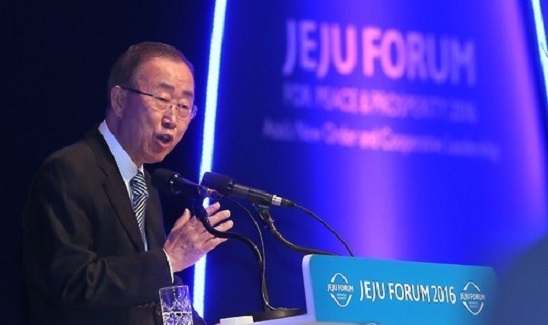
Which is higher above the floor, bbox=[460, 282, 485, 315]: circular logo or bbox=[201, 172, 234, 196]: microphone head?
bbox=[201, 172, 234, 196]: microphone head

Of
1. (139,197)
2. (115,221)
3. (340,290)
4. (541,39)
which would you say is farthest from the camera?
(541,39)

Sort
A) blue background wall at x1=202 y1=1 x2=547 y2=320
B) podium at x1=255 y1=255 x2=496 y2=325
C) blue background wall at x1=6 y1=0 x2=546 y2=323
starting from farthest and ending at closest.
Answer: blue background wall at x1=202 y1=1 x2=547 y2=320, blue background wall at x1=6 y1=0 x2=546 y2=323, podium at x1=255 y1=255 x2=496 y2=325

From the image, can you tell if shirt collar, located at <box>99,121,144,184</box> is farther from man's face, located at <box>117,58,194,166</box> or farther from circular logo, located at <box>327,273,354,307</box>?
circular logo, located at <box>327,273,354,307</box>

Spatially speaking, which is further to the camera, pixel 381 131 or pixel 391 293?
pixel 381 131

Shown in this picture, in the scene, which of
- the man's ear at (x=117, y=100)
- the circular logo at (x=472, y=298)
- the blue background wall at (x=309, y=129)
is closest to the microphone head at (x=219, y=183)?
the man's ear at (x=117, y=100)

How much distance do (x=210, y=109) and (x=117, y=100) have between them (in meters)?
0.73

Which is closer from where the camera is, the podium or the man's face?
the podium

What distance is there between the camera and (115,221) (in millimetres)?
3193

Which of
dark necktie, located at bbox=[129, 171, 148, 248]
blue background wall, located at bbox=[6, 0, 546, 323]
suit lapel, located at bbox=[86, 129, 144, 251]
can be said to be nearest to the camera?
suit lapel, located at bbox=[86, 129, 144, 251]

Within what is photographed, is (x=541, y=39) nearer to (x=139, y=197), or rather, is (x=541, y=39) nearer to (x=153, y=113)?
(x=153, y=113)

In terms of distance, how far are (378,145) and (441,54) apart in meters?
0.50

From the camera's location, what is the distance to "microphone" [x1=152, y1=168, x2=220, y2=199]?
10.1ft

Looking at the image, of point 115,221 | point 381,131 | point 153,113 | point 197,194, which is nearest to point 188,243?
point 197,194

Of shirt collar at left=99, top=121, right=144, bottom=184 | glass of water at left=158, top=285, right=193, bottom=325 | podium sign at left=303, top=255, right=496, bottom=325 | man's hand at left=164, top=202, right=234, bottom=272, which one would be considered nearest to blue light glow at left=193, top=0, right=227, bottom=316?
shirt collar at left=99, top=121, right=144, bottom=184
